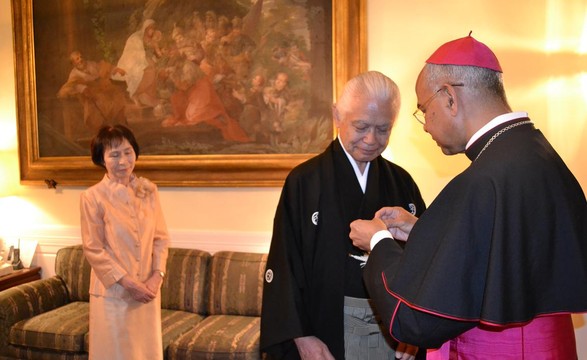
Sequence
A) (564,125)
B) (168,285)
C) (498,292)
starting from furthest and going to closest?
1. (168,285)
2. (564,125)
3. (498,292)

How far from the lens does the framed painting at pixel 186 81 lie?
4.14 metres

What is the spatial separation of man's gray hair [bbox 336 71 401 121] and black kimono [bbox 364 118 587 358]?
72 cm

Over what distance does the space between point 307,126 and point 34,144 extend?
8.48ft

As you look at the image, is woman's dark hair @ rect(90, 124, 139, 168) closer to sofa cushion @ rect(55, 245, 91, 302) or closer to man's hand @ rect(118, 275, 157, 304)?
man's hand @ rect(118, 275, 157, 304)

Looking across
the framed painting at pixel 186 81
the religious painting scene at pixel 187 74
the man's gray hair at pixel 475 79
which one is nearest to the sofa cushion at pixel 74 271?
the framed painting at pixel 186 81

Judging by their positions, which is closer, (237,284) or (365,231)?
(365,231)

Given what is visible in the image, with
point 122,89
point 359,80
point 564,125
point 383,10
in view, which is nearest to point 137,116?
point 122,89

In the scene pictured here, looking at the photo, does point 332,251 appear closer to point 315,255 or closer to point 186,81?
point 315,255

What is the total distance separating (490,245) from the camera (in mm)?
1355

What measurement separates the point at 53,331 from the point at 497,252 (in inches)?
138

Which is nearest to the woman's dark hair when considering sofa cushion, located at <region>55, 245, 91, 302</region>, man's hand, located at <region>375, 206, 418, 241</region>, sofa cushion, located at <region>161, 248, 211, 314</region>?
sofa cushion, located at <region>161, 248, 211, 314</region>

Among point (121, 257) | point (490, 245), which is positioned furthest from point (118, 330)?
point (490, 245)

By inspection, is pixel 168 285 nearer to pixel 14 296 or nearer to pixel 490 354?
pixel 14 296

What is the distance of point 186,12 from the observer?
4.39 m
